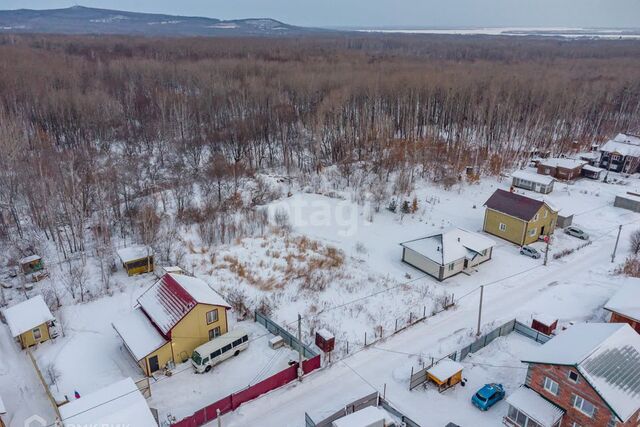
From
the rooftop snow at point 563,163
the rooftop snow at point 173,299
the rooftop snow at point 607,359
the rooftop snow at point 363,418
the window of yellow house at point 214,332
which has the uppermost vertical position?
the rooftop snow at point 607,359

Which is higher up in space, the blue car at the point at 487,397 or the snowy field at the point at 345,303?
the blue car at the point at 487,397

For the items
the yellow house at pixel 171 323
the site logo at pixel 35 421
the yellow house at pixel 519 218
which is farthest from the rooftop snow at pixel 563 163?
the site logo at pixel 35 421

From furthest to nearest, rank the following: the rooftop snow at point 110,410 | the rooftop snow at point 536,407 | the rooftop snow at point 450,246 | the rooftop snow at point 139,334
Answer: the rooftop snow at point 450,246
the rooftop snow at point 139,334
the rooftop snow at point 536,407
the rooftop snow at point 110,410

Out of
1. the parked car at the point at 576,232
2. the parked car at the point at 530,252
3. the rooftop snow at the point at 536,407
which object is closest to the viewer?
the rooftop snow at the point at 536,407

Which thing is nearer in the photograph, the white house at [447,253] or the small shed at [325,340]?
the small shed at [325,340]

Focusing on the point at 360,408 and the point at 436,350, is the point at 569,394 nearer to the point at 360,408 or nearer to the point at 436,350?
the point at 436,350

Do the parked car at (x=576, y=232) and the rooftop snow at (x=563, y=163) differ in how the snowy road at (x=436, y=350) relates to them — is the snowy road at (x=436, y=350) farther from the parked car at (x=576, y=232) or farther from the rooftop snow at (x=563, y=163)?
the rooftop snow at (x=563, y=163)

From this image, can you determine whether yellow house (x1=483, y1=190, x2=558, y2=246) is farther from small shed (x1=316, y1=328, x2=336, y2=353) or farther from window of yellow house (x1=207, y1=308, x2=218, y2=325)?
window of yellow house (x1=207, y1=308, x2=218, y2=325)

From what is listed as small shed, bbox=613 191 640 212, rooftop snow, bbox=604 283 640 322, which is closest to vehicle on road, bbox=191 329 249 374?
rooftop snow, bbox=604 283 640 322
